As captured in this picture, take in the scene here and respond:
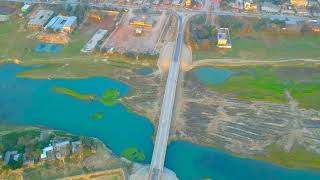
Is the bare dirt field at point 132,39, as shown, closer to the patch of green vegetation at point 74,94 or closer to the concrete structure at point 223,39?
the concrete structure at point 223,39

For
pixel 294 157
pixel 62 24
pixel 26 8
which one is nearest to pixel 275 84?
pixel 294 157

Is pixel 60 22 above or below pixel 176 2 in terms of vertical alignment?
below

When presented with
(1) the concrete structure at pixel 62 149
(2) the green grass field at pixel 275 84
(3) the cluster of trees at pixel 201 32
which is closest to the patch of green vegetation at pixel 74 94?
(1) the concrete structure at pixel 62 149

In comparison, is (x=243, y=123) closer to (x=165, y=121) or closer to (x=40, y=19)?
(x=165, y=121)

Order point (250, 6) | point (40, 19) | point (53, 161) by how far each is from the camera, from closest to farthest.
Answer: point (53, 161) < point (40, 19) < point (250, 6)

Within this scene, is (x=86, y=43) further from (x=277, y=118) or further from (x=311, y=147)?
(x=311, y=147)

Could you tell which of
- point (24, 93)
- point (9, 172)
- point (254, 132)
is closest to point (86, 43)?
point (24, 93)

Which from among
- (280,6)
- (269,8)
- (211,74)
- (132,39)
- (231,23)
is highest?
(280,6)
